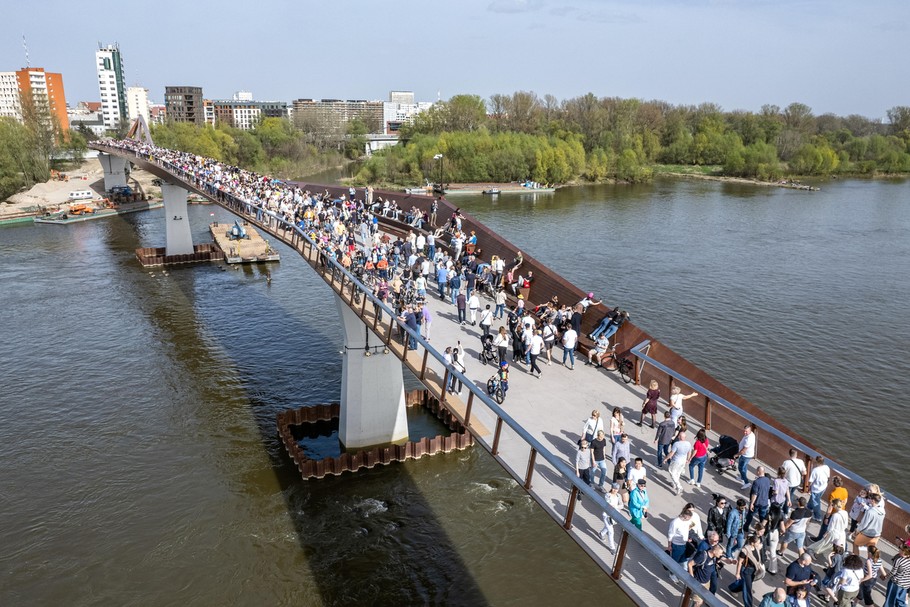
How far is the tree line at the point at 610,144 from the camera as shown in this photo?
110062mm

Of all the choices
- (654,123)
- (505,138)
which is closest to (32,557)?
(505,138)

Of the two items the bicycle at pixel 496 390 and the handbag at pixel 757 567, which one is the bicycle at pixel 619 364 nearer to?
the bicycle at pixel 496 390

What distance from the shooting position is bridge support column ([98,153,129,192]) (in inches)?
3438

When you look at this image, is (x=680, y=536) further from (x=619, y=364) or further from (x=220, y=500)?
(x=220, y=500)

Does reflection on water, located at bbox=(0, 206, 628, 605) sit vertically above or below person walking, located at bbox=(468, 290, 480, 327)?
below

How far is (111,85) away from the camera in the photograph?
7761 inches

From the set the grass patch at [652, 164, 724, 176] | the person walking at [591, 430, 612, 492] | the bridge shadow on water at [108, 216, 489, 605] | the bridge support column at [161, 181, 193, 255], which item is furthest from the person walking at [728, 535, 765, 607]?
the grass patch at [652, 164, 724, 176]

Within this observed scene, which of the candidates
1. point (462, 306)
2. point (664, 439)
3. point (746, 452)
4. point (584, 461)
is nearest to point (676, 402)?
point (664, 439)

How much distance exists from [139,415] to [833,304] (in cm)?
4062

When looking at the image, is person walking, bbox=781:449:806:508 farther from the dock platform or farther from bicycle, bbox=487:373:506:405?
the dock platform

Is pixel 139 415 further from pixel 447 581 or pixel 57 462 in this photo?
pixel 447 581

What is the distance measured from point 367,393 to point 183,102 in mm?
183016

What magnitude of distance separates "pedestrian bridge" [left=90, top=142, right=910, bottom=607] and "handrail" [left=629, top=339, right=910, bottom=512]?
31 millimetres

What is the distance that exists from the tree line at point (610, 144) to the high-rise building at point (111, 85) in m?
109
